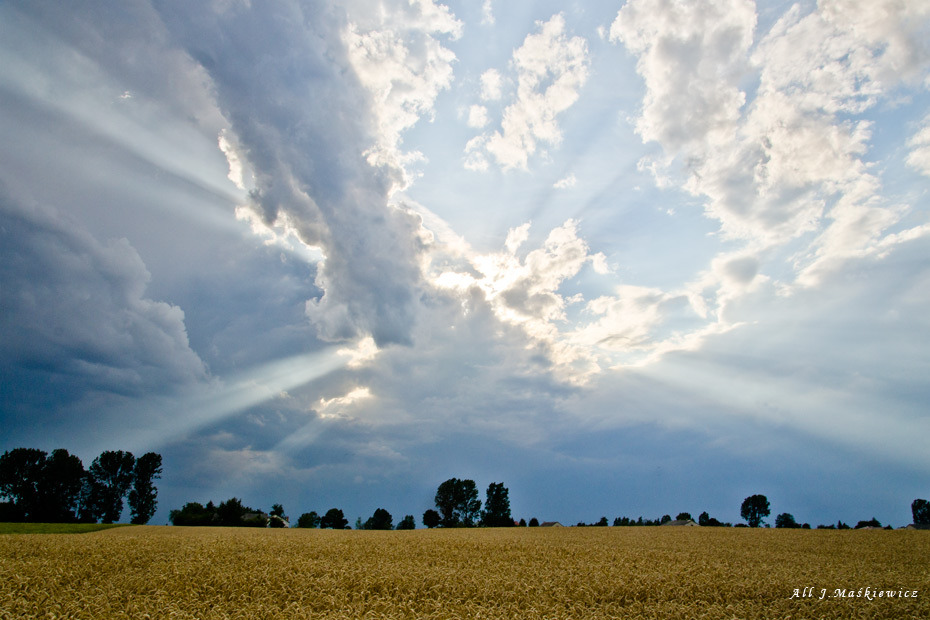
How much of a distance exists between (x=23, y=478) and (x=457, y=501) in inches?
3564

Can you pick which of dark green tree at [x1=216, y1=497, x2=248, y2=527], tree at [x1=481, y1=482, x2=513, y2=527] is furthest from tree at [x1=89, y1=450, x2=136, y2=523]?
tree at [x1=481, y1=482, x2=513, y2=527]

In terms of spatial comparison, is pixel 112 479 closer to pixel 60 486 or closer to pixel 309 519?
pixel 60 486

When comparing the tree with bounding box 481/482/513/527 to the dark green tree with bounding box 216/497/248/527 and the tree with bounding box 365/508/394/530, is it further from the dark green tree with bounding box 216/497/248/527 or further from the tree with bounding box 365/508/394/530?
the dark green tree with bounding box 216/497/248/527

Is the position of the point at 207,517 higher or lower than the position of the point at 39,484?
lower

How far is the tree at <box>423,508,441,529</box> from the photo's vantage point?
103062mm

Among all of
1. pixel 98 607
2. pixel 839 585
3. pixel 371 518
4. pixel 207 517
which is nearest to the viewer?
pixel 98 607

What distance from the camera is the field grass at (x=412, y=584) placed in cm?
1055

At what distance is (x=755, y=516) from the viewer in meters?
131

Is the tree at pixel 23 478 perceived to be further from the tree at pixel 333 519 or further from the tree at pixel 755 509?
the tree at pixel 755 509

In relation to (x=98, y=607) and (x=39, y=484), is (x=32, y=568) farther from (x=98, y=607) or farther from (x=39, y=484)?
(x=39, y=484)

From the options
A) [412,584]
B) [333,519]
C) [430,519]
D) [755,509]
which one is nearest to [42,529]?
[412,584]

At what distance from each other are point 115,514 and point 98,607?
107389mm

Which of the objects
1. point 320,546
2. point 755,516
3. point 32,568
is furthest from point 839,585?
point 755,516

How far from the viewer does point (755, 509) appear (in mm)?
131375
